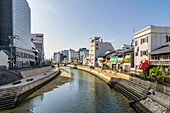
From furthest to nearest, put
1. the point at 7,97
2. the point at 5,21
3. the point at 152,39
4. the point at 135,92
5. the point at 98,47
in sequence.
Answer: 1. the point at 98,47
2. the point at 5,21
3. the point at 152,39
4. the point at 135,92
5. the point at 7,97

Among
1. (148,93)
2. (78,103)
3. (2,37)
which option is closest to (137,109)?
→ (148,93)

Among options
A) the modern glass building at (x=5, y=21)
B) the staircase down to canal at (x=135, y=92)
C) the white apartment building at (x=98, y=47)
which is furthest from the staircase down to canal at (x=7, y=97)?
the white apartment building at (x=98, y=47)

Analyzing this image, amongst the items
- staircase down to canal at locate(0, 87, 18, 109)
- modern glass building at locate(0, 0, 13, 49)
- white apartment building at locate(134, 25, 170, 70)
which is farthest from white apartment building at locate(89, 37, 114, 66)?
staircase down to canal at locate(0, 87, 18, 109)

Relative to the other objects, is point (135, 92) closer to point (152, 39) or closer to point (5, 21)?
point (152, 39)

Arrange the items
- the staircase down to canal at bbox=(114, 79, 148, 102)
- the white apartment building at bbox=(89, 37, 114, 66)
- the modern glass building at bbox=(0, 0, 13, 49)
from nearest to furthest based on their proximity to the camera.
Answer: the staircase down to canal at bbox=(114, 79, 148, 102)
the modern glass building at bbox=(0, 0, 13, 49)
the white apartment building at bbox=(89, 37, 114, 66)

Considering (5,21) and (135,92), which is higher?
(5,21)

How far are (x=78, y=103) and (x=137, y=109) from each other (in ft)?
34.1

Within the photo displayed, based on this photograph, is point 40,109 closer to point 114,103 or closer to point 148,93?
point 114,103

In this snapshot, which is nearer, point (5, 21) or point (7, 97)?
point (7, 97)

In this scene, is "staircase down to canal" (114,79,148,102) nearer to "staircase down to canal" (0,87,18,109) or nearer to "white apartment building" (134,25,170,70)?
"white apartment building" (134,25,170,70)

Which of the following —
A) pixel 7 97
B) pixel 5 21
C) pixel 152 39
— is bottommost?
pixel 7 97

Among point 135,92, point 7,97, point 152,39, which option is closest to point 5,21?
point 7,97

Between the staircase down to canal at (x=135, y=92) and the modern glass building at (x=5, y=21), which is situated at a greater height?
the modern glass building at (x=5, y=21)

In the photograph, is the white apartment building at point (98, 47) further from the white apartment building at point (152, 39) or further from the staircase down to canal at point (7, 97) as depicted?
the staircase down to canal at point (7, 97)
